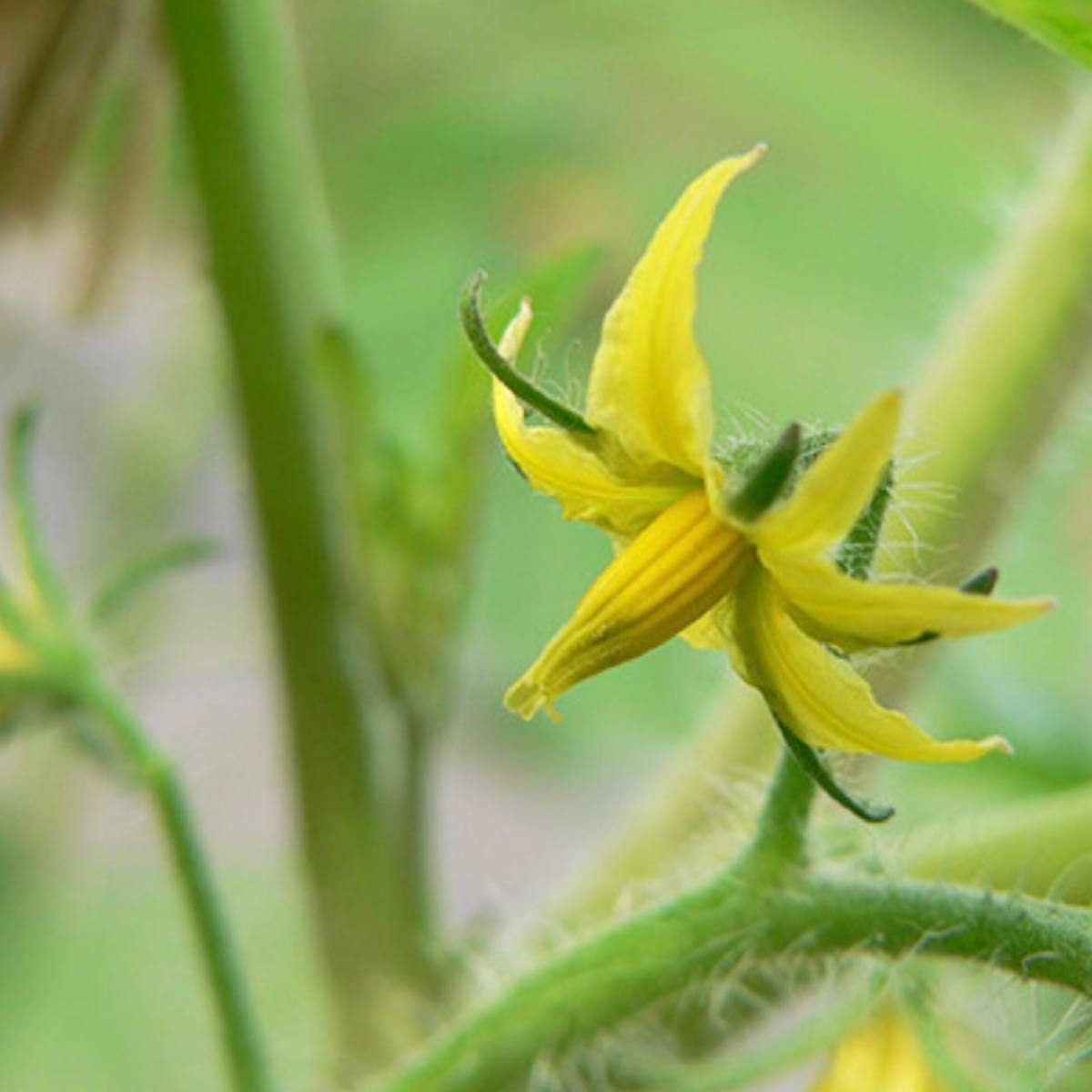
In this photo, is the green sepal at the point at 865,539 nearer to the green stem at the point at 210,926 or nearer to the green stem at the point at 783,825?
the green stem at the point at 783,825

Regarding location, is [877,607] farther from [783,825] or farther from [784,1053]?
[784,1053]

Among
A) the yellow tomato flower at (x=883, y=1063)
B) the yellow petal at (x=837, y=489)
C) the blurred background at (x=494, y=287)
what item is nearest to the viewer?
the yellow petal at (x=837, y=489)

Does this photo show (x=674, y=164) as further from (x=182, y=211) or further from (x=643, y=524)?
(x=643, y=524)

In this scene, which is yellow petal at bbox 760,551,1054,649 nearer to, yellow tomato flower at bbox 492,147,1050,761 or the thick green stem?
yellow tomato flower at bbox 492,147,1050,761

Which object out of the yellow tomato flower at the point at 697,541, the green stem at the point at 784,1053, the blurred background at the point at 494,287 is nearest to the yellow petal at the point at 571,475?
the yellow tomato flower at the point at 697,541

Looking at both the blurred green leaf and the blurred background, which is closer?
the blurred green leaf

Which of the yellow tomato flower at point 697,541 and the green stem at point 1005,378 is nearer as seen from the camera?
the yellow tomato flower at point 697,541

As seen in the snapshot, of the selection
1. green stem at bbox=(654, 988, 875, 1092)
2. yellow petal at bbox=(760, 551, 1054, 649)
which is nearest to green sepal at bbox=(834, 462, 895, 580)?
yellow petal at bbox=(760, 551, 1054, 649)
